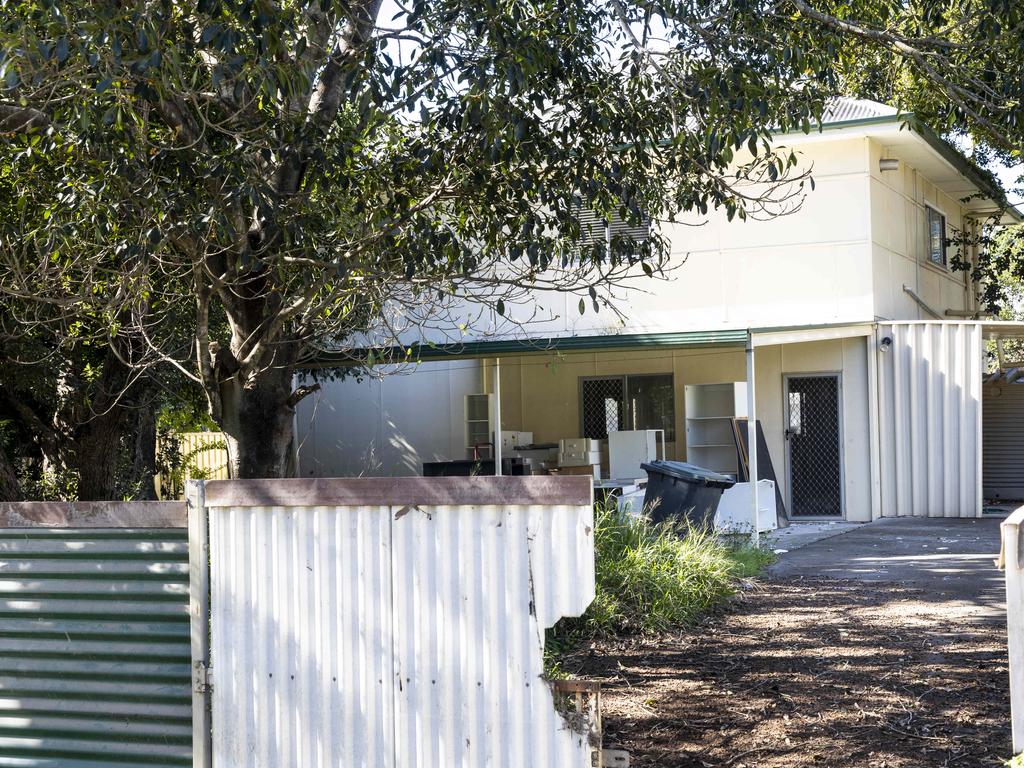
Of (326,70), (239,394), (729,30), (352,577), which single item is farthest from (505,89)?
(352,577)

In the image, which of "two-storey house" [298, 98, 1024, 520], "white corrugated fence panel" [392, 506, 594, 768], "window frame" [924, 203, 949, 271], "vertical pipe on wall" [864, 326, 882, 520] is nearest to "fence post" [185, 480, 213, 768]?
"white corrugated fence panel" [392, 506, 594, 768]

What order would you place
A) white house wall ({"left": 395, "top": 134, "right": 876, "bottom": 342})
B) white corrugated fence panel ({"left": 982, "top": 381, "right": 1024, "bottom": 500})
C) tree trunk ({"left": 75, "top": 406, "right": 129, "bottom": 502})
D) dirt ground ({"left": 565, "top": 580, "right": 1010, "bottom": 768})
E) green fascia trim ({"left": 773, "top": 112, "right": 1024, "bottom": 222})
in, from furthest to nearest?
white corrugated fence panel ({"left": 982, "top": 381, "right": 1024, "bottom": 500}) → white house wall ({"left": 395, "top": 134, "right": 876, "bottom": 342}) → green fascia trim ({"left": 773, "top": 112, "right": 1024, "bottom": 222}) → tree trunk ({"left": 75, "top": 406, "right": 129, "bottom": 502}) → dirt ground ({"left": 565, "top": 580, "right": 1010, "bottom": 768})

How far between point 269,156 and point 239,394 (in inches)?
69.2

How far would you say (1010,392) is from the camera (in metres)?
20.8

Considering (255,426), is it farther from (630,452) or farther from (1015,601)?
(630,452)

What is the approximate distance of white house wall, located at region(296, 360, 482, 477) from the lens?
21.2 m

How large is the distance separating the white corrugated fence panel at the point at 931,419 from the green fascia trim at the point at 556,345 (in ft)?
11.4

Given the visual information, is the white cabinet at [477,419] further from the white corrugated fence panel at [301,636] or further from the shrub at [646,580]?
the white corrugated fence panel at [301,636]

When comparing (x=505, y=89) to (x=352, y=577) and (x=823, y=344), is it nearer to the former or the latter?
(x=352, y=577)

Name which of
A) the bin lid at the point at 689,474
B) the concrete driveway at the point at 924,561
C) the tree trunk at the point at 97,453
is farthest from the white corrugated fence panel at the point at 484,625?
the tree trunk at the point at 97,453

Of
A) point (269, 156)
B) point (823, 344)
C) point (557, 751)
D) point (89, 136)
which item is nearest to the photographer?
point (557, 751)

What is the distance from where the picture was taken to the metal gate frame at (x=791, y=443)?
17672mm

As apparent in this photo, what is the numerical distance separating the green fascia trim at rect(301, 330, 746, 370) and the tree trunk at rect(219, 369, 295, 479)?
20.7 ft

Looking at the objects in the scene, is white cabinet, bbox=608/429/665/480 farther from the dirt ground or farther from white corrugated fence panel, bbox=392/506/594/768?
white corrugated fence panel, bbox=392/506/594/768
